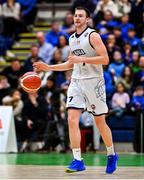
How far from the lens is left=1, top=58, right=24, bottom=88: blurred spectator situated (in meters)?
18.4

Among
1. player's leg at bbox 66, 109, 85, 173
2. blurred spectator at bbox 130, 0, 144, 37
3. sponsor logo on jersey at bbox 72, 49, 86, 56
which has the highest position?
blurred spectator at bbox 130, 0, 144, 37

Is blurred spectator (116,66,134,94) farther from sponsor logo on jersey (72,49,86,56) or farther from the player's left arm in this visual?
the player's left arm

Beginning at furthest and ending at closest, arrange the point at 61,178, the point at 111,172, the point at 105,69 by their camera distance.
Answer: the point at 105,69, the point at 111,172, the point at 61,178

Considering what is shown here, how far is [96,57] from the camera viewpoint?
9.55 metres

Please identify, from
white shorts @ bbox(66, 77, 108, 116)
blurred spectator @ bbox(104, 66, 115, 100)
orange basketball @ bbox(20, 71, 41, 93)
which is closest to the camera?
white shorts @ bbox(66, 77, 108, 116)

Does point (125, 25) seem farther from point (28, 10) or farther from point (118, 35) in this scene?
point (28, 10)

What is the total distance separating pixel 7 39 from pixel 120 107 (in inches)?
219

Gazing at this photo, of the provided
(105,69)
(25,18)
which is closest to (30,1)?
(25,18)

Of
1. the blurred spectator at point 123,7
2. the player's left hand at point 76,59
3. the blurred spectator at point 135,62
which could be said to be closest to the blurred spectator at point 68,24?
the blurred spectator at point 123,7

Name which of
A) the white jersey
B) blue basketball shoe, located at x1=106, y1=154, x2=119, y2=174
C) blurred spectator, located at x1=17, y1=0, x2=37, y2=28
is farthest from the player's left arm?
blurred spectator, located at x1=17, y1=0, x2=37, y2=28

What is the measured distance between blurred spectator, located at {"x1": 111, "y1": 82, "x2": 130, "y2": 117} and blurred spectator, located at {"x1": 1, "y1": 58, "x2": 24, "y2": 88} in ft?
9.62

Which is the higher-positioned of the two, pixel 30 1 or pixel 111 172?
pixel 30 1

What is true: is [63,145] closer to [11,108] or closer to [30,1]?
[11,108]

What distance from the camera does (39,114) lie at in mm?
16391
